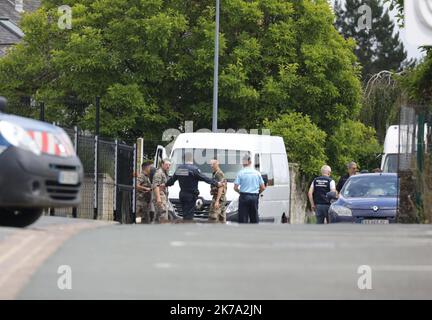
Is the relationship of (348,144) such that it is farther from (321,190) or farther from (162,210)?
(162,210)

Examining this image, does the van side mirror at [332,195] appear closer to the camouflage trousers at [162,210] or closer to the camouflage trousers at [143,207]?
the camouflage trousers at [162,210]

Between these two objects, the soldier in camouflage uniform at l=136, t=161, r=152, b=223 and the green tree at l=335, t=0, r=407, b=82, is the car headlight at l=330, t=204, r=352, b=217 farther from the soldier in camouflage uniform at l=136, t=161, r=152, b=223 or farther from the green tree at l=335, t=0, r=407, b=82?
the green tree at l=335, t=0, r=407, b=82

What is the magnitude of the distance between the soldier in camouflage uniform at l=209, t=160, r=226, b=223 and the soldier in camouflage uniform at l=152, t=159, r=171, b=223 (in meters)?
0.99

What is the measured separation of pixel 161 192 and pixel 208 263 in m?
18.8

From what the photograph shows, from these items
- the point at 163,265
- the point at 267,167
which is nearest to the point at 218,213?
the point at 267,167

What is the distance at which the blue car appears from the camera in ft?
85.2

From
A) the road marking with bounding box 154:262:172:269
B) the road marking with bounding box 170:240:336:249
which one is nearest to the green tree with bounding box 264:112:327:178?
the road marking with bounding box 170:240:336:249

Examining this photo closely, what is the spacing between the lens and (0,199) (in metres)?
5.87

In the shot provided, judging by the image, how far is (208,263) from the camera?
879 cm

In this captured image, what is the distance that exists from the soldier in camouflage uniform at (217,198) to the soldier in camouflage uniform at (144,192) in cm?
204

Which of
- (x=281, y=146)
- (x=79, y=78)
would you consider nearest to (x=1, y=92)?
(x=79, y=78)

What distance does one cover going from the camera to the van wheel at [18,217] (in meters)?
6.23
